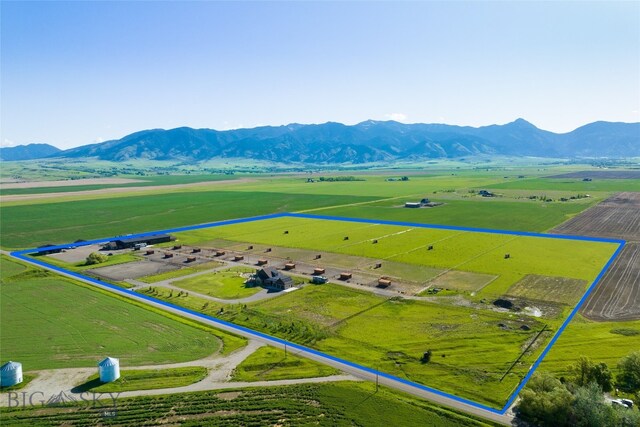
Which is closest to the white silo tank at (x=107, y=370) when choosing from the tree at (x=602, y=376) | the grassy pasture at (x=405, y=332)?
the grassy pasture at (x=405, y=332)

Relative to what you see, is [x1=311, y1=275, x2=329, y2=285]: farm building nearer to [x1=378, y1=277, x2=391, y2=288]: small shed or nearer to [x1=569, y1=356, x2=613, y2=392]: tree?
[x1=378, y1=277, x2=391, y2=288]: small shed

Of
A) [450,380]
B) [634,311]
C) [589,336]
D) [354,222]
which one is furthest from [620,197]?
[450,380]

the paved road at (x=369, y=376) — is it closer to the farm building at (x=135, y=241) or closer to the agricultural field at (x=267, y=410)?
the agricultural field at (x=267, y=410)

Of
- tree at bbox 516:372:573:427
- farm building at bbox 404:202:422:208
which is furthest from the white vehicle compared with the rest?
farm building at bbox 404:202:422:208

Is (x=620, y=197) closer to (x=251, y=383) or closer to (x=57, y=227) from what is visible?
(x=251, y=383)

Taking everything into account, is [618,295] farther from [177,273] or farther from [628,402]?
[177,273]

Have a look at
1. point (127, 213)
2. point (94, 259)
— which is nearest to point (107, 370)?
point (94, 259)

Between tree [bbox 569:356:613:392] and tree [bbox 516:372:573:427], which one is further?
tree [bbox 569:356:613:392]
